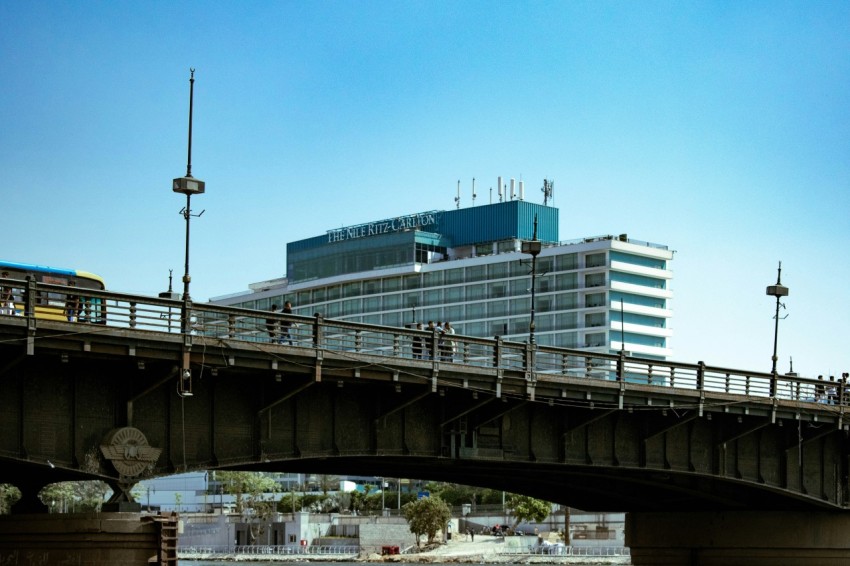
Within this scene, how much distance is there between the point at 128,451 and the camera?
41219 millimetres

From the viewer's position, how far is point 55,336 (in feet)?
125

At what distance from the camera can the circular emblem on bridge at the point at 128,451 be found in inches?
1610

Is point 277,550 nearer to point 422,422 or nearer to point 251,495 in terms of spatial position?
point 251,495

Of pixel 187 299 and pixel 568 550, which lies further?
pixel 568 550

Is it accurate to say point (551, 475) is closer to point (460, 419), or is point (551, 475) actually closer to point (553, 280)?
point (460, 419)

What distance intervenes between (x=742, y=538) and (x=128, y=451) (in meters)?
37.4

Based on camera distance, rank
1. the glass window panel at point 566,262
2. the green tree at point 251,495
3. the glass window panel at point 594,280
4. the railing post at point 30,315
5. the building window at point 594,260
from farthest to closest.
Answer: the glass window panel at point 566,262, the glass window panel at point 594,280, the building window at point 594,260, the green tree at point 251,495, the railing post at point 30,315

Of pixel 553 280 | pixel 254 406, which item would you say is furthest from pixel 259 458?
pixel 553 280

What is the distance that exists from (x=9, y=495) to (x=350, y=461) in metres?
114

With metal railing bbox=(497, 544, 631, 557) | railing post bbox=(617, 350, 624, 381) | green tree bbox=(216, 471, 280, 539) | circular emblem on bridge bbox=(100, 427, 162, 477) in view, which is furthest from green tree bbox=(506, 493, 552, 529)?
circular emblem on bridge bbox=(100, 427, 162, 477)

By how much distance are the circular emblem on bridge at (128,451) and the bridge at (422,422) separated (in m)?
0.06

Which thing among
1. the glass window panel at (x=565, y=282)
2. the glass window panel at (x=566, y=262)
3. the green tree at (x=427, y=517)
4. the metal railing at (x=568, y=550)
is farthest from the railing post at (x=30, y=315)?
the glass window panel at (x=565, y=282)

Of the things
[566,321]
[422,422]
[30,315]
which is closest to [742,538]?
[422,422]

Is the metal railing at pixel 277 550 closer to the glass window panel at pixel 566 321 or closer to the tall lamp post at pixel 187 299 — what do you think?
the glass window panel at pixel 566 321
